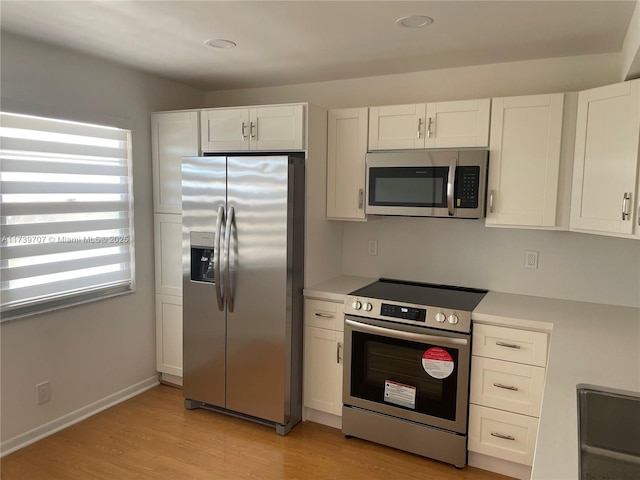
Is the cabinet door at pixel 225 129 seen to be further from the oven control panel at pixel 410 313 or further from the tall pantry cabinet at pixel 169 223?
the oven control panel at pixel 410 313

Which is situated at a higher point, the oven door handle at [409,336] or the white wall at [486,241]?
the white wall at [486,241]

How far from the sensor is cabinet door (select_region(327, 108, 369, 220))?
10.3 feet

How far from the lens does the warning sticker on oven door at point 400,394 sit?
279 centimetres

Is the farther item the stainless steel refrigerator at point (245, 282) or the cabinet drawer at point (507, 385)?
the stainless steel refrigerator at point (245, 282)

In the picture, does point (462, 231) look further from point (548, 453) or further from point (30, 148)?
point (30, 148)

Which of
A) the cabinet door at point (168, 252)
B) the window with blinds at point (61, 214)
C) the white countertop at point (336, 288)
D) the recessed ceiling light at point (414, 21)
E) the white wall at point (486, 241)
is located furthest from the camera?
the cabinet door at point (168, 252)

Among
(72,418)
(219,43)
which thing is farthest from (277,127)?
(72,418)

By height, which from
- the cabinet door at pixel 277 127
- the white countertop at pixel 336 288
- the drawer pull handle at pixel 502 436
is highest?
the cabinet door at pixel 277 127

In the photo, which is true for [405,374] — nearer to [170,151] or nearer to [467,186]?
[467,186]

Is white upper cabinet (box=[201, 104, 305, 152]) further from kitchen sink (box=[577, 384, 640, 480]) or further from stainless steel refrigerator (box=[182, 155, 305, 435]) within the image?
kitchen sink (box=[577, 384, 640, 480])

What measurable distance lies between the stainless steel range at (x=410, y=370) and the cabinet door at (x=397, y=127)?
984 mm

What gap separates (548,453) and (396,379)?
162cm

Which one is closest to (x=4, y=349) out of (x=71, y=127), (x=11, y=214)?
(x=11, y=214)

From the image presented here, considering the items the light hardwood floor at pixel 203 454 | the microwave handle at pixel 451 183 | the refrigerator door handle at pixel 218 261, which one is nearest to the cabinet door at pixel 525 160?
the microwave handle at pixel 451 183
